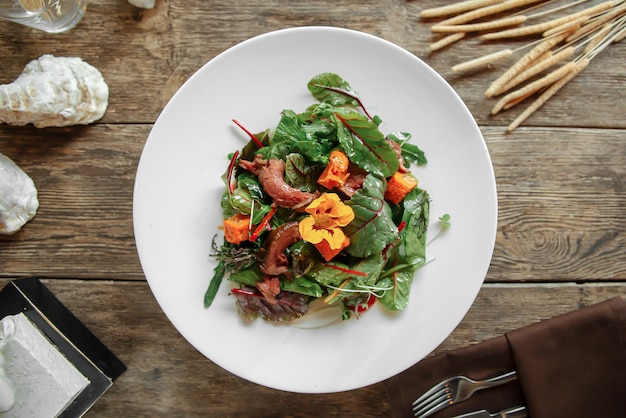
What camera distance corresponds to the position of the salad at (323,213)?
1.62m

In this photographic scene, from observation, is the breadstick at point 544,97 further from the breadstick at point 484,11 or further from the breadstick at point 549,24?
the breadstick at point 484,11

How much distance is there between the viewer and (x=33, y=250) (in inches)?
84.4

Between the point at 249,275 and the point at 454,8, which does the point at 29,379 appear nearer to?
the point at 249,275

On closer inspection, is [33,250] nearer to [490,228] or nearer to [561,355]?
[490,228]

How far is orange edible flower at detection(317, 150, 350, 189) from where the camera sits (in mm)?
1623

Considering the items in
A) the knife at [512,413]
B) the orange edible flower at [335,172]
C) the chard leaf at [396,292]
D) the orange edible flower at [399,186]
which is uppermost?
the orange edible flower at [335,172]

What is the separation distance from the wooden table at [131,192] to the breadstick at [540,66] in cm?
9

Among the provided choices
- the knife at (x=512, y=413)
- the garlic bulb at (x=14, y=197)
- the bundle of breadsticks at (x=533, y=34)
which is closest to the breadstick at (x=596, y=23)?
the bundle of breadsticks at (x=533, y=34)

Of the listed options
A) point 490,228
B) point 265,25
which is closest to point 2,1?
point 265,25

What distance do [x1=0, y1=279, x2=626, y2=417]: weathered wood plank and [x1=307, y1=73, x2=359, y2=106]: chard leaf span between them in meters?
0.95

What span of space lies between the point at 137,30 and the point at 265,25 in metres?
0.51

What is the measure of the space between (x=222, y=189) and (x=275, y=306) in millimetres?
432

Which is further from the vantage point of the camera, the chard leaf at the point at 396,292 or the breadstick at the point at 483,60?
the breadstick at the point at 483,60

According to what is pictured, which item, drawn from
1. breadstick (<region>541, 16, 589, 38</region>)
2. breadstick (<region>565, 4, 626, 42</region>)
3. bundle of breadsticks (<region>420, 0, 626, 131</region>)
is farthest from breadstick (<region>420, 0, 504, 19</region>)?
breadstick (<region>565, 4, 626, 42</region>)
